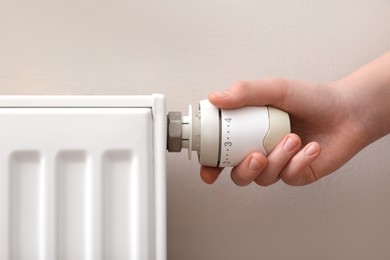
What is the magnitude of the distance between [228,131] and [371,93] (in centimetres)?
18

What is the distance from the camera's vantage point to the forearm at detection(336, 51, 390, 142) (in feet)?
1.82

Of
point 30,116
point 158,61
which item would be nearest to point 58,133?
point 30,116

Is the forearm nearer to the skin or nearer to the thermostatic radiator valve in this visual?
the skin

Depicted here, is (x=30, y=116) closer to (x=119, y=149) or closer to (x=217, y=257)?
(x=119, y=149)

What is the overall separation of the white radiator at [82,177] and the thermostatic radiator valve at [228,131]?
2cm

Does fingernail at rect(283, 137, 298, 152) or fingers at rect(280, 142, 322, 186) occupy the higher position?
fingernail at rect(283, 137, 298, 152)

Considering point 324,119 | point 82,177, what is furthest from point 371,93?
point 82,177

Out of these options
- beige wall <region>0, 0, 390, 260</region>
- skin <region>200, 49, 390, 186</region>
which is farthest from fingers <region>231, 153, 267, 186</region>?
beige wall <region>0, 0, 390, 260</region>

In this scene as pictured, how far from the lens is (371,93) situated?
0.56 metres

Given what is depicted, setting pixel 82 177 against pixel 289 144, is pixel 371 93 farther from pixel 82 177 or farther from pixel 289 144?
pixel 82 177

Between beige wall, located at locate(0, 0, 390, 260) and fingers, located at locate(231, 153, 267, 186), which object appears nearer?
fingers, located at locate(231, 153, 267, 186)

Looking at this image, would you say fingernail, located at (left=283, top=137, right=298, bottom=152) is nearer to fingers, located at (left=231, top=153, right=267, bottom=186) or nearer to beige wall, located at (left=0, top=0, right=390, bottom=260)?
fingers, located at (left=231, top=153, right=267, bottom=186)

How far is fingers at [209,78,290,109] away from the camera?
1.53ft

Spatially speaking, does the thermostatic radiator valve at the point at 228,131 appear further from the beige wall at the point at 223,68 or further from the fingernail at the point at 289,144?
the beige wall at the point at 223,68
